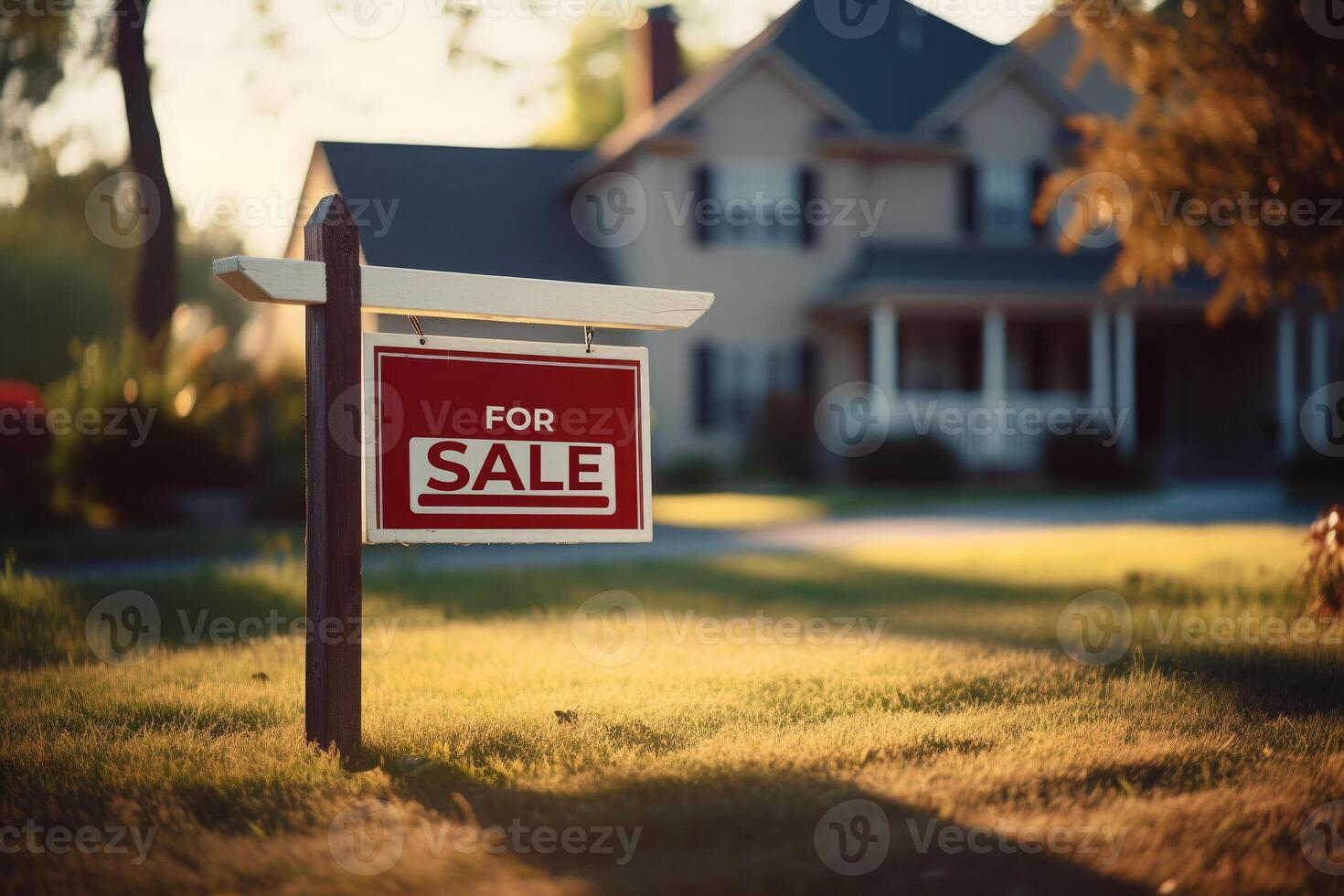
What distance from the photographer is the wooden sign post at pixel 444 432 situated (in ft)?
13.5

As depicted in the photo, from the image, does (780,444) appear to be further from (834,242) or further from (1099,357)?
(1099,357)

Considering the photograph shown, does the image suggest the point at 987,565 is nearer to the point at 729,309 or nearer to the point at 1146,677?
the point at 1146,677

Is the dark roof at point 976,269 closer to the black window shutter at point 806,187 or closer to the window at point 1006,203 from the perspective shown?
the window at point 1006,203

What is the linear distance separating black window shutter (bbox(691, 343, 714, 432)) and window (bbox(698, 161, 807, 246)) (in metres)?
2.02

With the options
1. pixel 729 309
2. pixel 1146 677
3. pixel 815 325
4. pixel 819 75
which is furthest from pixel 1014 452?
pixel 1146 677

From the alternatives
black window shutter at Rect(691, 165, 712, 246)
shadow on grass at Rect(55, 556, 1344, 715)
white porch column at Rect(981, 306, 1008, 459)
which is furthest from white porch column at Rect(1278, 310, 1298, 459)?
shadow on grass at Rect(55, 556, 1344, 715)

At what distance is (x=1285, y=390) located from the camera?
23.0 meters

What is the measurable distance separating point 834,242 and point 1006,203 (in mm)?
3670

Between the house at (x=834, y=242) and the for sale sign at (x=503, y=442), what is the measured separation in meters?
16.1

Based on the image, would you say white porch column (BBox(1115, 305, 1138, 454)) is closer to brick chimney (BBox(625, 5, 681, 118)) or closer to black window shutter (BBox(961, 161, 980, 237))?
black window shutter (BBox(961, 161, 980, 237))

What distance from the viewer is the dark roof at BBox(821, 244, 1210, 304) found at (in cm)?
2175

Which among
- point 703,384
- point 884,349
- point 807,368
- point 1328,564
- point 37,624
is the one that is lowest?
point 37,624

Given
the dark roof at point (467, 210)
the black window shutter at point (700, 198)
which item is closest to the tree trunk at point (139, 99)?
the dark roof at point (467, 210)

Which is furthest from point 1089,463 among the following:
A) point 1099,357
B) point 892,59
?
point 892,59
